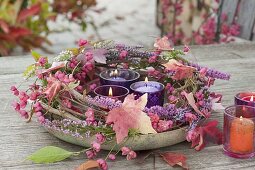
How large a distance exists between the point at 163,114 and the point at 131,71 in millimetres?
303

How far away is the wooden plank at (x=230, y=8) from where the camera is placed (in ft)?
7.74

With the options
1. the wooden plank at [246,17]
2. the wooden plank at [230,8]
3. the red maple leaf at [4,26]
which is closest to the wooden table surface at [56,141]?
the wooden plank at [246,17]

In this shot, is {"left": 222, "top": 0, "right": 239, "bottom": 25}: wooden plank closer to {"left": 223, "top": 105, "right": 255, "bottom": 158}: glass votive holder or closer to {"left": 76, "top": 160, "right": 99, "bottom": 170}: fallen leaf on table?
{"left": 223, "top": 105, "right": 255, "bottom": 158}: glass votive holder

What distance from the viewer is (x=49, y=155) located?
3.41 ft

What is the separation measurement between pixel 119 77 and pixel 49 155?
0.36 m

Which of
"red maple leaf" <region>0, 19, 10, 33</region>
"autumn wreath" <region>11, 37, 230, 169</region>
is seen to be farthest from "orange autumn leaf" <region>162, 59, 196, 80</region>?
"red maple leaf" <region>0, 19, 10, 33</region>

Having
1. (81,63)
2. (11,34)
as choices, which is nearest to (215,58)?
(81,63)

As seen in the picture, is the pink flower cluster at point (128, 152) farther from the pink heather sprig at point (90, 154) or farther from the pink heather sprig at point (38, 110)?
the pink heather sprig at point (38, 110)

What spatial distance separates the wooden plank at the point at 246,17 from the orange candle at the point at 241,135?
1.27 meters

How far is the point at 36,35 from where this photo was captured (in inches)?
119

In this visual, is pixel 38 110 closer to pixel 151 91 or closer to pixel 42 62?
pixel 42 62

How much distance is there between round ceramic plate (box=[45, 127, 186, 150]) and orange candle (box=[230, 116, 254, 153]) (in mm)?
103

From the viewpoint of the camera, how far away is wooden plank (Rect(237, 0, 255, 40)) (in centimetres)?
225

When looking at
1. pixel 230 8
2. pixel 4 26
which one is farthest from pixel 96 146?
pixel 4 26
